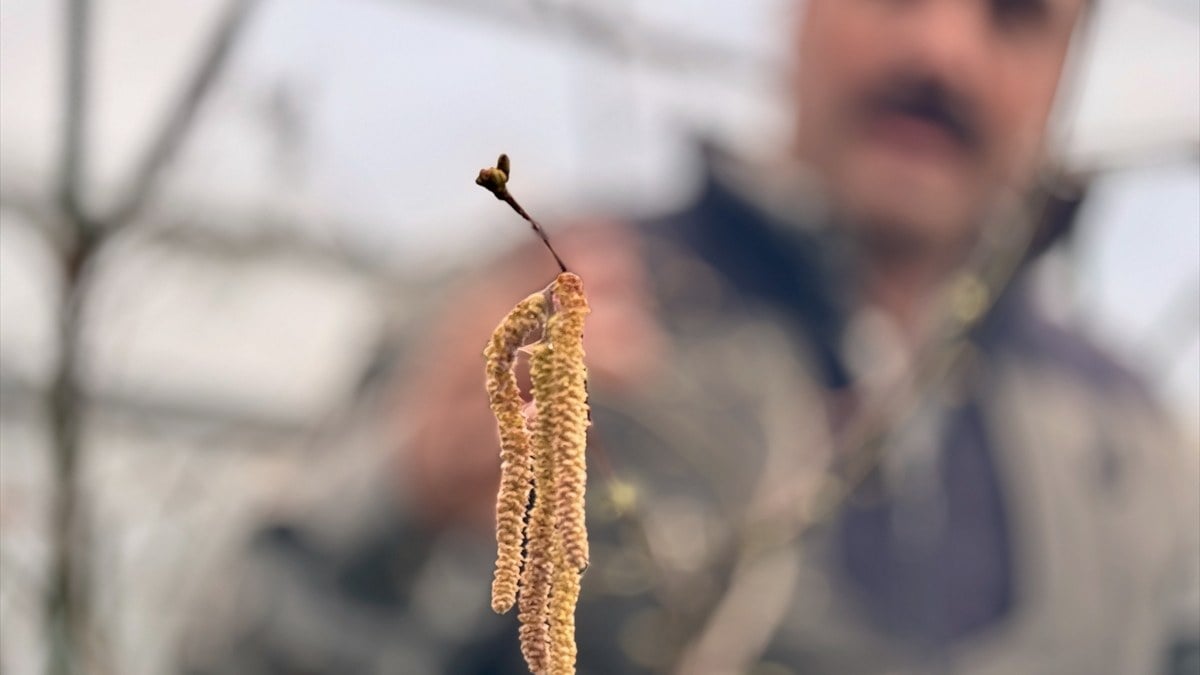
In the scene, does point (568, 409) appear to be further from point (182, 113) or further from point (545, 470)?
point (182, 113)

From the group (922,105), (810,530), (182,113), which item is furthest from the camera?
(922,105)

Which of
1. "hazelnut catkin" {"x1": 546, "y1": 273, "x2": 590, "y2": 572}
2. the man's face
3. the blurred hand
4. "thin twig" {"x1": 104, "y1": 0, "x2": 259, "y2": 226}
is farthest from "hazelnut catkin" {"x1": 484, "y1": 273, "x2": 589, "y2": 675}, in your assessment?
the man's face

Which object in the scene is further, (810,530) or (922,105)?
(922,105)

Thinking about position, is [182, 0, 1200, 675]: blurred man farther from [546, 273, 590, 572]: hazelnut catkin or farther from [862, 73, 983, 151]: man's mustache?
[546, 273, 590, 572]: hazelnut catkin

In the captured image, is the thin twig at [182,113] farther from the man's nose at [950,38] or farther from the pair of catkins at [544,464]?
the man's nose at [950,38]

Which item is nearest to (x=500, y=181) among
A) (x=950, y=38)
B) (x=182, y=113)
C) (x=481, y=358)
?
(x=182, y=113)
